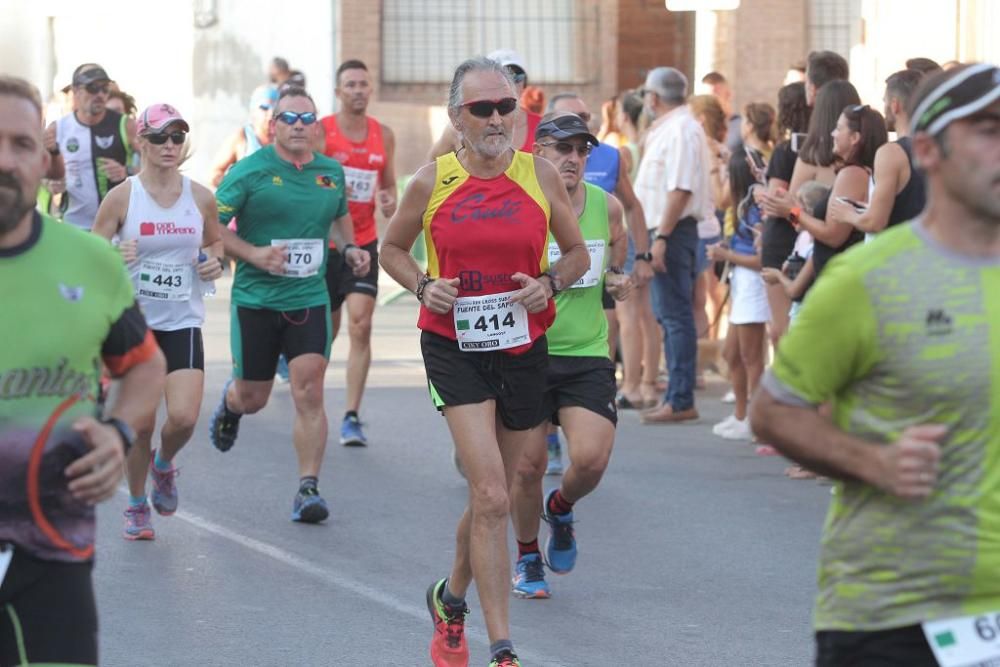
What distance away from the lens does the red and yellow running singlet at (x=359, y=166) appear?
11.5m

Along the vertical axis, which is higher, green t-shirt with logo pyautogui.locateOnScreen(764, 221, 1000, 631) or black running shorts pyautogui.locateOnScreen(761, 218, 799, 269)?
green t-shirt with logo pyautogui.locateOnScreen(764, 221, 1000, 631)

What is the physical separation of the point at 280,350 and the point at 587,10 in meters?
18.9

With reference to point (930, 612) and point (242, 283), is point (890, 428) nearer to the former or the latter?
point (930, 612)

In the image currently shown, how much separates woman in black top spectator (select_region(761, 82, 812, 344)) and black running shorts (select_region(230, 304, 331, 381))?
2.44 m

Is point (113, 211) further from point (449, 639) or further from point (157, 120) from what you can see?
point (449, 639)

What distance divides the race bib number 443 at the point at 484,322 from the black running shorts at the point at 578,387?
101 cm

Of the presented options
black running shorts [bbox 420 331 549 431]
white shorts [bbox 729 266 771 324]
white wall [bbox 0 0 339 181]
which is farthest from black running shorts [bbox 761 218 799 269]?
white wall [bbox 0 0 339 181]

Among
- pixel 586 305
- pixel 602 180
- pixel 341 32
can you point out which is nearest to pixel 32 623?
pixel 586 305

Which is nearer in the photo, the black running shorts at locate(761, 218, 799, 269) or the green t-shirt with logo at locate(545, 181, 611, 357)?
the green t-shirt with logo at locate(545, 181, 611, 357)

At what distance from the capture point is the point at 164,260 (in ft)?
27.9

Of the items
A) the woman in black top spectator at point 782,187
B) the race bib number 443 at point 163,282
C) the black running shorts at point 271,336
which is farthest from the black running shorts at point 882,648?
the woman in black top spectator at point 782,187

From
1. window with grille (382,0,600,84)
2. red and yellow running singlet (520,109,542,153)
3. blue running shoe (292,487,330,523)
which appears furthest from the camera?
window with grille (382,0,600,84)

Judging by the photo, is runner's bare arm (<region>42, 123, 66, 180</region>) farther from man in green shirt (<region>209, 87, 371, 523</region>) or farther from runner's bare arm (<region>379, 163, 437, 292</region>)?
runner's bare arm (<region>379, 163, 437, 292</region>)

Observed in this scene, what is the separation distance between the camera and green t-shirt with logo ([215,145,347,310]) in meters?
9.08
